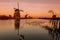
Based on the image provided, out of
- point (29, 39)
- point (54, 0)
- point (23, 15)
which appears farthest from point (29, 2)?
point (29, 39)

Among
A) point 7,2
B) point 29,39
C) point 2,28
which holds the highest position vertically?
point 7,2

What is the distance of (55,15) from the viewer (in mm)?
1490

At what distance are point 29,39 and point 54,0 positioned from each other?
51 centimetres

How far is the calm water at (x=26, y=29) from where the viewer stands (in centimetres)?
141

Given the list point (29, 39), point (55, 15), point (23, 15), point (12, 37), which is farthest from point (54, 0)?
point (12, 37)

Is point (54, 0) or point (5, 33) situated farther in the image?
point (54, 0)

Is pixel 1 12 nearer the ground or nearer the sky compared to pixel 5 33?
nearer the sky

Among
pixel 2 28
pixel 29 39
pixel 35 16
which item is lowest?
pixel 29 39

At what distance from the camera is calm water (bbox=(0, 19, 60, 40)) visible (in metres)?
1.41

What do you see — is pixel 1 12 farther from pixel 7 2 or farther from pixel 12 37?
pixel 12 37

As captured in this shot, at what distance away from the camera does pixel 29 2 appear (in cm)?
148

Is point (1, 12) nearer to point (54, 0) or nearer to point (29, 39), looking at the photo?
point (29, 39)

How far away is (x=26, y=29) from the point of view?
1443 millimetres

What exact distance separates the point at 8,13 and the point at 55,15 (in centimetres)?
51
